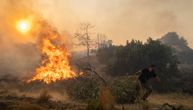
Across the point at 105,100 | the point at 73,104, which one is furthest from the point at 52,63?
the point at 105,100

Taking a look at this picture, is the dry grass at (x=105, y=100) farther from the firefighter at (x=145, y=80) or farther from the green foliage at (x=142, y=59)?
the green foliage at (x=142, y=59)

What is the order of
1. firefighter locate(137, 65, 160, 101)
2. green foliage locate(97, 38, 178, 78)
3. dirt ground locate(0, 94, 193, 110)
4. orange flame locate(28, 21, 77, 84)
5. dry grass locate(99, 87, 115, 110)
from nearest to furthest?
dry grass locate(99, 87, 115, 110)
firefighter locate(137, 65, 160, 101)
dirt ground locate(0, 94, 193, 110)
orange flame locate(28, 21, 77, 84)
green foliage locate(97, 38, 178, 78)

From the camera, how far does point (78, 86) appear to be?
28.4m

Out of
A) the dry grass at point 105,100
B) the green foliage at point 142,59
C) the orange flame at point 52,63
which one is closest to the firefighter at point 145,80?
the dry grass at point 105,100

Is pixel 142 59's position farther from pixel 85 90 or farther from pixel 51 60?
pixel 85 90

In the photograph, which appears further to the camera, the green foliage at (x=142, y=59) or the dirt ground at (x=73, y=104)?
the green foliage at (x=142, y=59)

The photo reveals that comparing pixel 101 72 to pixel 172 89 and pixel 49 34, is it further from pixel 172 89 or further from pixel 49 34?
pixel 172 89

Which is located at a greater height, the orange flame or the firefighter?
the orange flame

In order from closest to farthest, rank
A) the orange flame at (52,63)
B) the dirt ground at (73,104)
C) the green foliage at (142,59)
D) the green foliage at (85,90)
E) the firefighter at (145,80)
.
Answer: the firefighter at (145,80) → the dirt ground at (73,104) → the green foliage at (85,90) → the orange flame at (52,63) → the green foliage at (142,59)

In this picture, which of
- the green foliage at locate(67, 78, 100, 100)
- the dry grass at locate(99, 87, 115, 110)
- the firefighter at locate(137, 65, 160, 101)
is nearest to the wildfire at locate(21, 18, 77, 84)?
the green foliage at locate(67, 78, 100, 100)

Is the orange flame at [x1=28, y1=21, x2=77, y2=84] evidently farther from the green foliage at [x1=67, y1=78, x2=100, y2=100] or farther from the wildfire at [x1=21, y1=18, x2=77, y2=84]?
the green foliage at [x1=67, y1=78, x2=100, y2=100]

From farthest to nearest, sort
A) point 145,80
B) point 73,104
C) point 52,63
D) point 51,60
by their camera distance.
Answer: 1. point 51,60
2. point 52,63
3. point 73,104
4. point 145,80

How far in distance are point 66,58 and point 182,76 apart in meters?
12.6

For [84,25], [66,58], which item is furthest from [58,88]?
[84,25]
